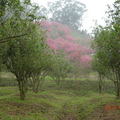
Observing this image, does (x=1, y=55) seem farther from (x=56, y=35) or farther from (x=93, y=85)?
(x=56, y=35)

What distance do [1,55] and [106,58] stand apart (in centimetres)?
1248

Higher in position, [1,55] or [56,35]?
[56,35]

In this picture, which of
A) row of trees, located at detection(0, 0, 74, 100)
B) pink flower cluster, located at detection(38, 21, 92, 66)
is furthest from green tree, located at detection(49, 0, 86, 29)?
row of trees, located at detection(0, 0, 74, 100)

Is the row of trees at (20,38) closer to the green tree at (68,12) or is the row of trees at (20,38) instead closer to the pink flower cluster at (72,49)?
the pink flower cluster at (72,49)

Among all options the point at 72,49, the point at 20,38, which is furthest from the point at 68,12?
the point at 20,38

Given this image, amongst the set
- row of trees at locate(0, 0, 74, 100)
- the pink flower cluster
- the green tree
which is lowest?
row of trees at locate(0, 0, 74, 100)

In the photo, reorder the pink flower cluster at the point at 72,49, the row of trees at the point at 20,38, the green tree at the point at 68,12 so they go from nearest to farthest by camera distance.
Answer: the row of trees at the point at 20,38 < the pink flower cluster at the point at 72,49 < the green tree at the point at 68,12

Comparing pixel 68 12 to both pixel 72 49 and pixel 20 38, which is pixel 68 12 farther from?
pixel 20 38

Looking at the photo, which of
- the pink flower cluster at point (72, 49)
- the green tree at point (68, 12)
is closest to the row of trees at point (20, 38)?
the pink flower cluster at point (72, 49)

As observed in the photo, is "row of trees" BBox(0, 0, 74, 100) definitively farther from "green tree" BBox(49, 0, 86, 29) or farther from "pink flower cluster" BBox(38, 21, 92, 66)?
"green tree" BBox(49, 0, 86, 29)

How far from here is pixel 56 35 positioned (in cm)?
9912

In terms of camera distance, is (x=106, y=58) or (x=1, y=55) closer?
(x=1, y=55)

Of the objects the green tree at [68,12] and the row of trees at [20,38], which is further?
the green tree at [68,12]

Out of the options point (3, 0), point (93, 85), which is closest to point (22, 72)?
point (3, 0)
